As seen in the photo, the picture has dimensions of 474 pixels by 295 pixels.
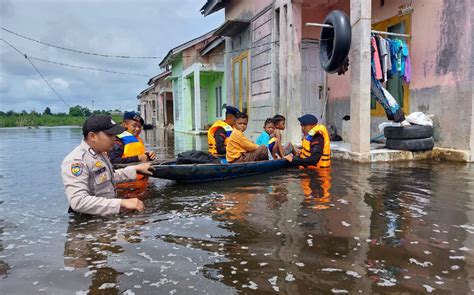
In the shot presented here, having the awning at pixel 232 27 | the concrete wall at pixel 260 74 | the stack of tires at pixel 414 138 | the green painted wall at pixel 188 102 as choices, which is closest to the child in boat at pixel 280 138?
the stack of tires at pixel 414 138

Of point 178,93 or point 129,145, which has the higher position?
point 178,93

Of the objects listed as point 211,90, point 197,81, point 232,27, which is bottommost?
point 211,90

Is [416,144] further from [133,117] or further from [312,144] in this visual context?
[133,117]

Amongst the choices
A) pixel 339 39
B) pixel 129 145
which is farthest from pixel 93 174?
pixel 339 39

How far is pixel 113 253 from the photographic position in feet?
10.8

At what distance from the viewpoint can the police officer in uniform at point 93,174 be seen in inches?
145

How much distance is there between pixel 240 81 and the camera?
13.9 m

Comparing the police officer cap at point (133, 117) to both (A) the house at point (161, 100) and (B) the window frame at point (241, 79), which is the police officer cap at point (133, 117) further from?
(A) the house at point (161, 100)

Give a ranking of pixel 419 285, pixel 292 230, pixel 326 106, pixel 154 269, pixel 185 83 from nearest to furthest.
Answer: pixel 419 285, pixel 154 269, pixel 292 230, pixel 326 106, pixel 185 83

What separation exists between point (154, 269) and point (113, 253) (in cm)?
54

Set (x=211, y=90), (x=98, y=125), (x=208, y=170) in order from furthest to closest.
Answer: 1. (x=211, y=90)
2. (x=208, y=170)
3. (x=98, y=125)

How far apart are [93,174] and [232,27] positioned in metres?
10.3

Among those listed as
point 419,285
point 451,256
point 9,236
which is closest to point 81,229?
point 9,236

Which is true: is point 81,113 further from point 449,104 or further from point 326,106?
point 449,104
